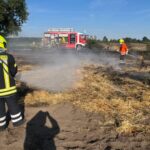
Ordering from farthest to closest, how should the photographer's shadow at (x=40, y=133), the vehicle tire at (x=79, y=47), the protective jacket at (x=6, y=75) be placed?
the vehicle tire at (x=79, y=47) < the protective jacket at (x=6, y=75) < the photographer's shadow at (x=40, y=133)

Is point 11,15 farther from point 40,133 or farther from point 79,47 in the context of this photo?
point 40,133

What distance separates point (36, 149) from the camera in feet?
20.8

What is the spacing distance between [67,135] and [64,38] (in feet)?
110

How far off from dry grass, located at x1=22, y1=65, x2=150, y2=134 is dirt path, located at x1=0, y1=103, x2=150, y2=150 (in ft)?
1.46

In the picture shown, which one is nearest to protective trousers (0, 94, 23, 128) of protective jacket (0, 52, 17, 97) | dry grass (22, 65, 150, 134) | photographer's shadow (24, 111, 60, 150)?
protective jacket (0, 52, 17, 97)

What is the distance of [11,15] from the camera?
95.9 feet

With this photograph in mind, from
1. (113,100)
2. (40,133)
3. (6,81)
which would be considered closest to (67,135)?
(40,133)

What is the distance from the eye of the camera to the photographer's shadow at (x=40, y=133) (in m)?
6.51

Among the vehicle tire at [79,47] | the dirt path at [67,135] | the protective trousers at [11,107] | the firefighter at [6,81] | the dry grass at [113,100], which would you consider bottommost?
the vehicle tire at [79,47]

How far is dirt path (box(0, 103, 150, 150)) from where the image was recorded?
6574 millimetres

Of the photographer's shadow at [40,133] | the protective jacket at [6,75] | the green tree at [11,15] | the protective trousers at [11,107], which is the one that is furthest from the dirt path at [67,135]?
the green tree at [11,15]

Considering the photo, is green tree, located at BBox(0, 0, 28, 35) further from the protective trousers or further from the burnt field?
the protective trousers

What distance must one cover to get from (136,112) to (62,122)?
2183mm

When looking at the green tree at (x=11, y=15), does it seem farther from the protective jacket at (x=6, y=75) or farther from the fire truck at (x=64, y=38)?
the protective jacket at (x=6, y=75)
